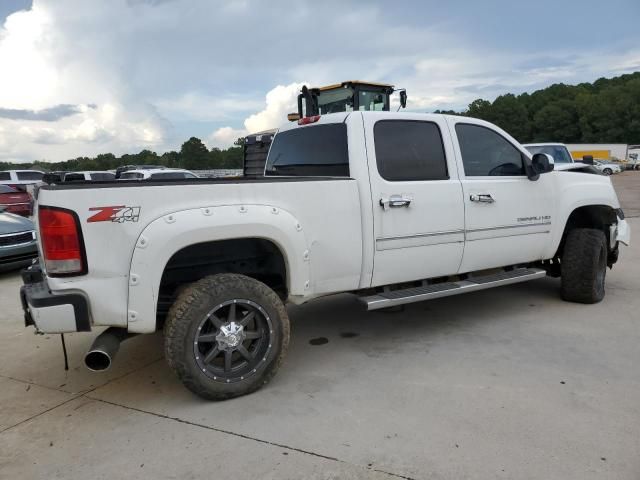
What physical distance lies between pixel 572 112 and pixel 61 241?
4177 inches

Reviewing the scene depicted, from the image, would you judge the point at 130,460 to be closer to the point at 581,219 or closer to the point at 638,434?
the point at 638,434

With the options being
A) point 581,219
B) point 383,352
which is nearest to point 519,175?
point 581,219

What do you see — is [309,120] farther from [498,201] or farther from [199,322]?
[199,322]

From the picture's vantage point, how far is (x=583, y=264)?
5043 mm

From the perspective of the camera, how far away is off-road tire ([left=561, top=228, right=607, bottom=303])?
502 centimetres

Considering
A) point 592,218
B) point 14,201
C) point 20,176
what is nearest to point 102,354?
point 592,218

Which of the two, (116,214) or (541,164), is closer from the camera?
(116,214)

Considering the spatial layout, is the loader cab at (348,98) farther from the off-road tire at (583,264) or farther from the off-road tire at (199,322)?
the off-road tire at (199,322)

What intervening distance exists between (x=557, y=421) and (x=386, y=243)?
1616 millimetres

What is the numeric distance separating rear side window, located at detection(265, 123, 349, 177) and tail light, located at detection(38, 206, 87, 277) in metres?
1.93

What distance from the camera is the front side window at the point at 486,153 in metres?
4.34

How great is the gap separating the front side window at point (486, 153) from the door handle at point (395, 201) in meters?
0.79

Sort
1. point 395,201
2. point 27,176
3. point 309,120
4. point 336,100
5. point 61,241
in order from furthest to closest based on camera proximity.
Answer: point 27,176
point 336,100
point 309,120
point 395,201
point 61,241

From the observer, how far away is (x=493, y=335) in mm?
4344
